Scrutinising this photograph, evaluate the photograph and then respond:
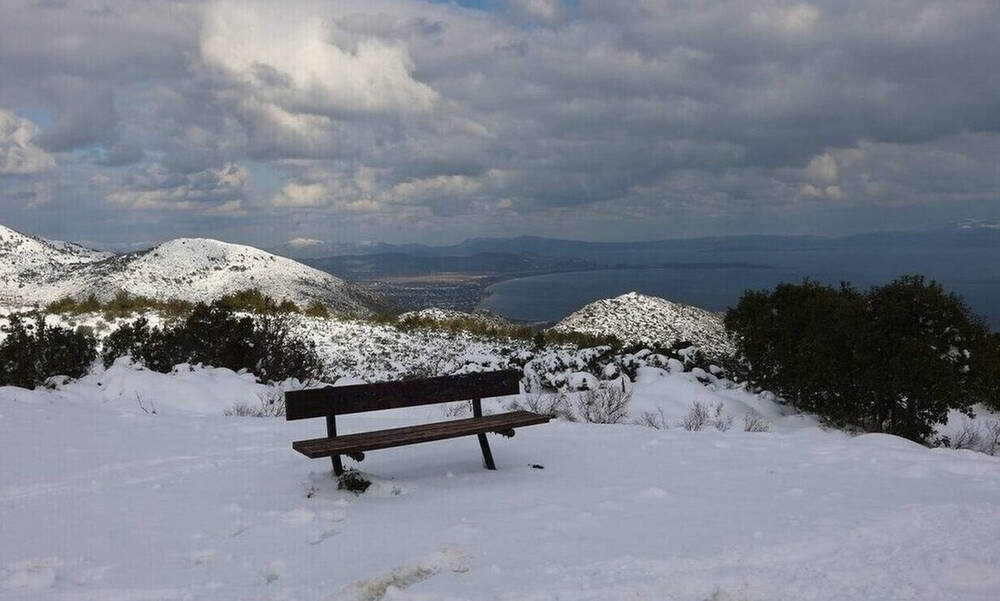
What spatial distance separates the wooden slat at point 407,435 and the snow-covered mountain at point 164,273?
50.9 m

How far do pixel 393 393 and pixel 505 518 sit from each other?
189 centimetres

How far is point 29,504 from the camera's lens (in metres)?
5.57

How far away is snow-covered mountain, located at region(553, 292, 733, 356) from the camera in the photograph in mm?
39000

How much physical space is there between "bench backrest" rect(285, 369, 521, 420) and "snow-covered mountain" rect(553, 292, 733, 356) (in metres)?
29.9

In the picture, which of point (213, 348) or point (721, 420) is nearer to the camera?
point (721, 420)

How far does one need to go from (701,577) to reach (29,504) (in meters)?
5.29

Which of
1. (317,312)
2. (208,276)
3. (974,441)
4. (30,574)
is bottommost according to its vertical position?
(974,441)

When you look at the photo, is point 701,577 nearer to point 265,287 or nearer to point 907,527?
point 907,527

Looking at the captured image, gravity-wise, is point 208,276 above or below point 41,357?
above

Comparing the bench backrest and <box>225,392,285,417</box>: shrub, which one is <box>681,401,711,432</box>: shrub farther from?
<box>225,392,285,417</box>: shrub

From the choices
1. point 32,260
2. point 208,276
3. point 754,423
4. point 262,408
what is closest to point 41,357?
point 262,408

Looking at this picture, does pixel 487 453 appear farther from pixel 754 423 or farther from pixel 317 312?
pixel 317 312

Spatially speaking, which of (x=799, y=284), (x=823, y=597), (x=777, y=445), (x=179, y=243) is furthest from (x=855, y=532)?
(x=179, y=243)

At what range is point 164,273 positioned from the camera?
6819 centimetres
